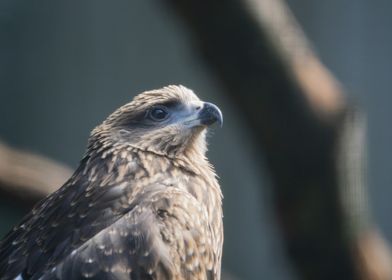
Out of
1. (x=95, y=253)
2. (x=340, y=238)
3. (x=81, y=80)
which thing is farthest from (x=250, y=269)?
(x=95, y=253)

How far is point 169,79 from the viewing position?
11.7 meters

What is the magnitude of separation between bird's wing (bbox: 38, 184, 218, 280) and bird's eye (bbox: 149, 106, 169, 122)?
58 cm

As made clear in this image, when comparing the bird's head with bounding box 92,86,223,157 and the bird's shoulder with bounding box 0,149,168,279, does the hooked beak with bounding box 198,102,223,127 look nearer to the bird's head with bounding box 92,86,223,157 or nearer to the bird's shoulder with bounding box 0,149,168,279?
the bird's head with bounding box 92,86,223,157

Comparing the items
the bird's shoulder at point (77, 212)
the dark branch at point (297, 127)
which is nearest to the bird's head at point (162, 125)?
the bird's shoulder at point (77, 212)

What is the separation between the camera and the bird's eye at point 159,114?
5.97 m

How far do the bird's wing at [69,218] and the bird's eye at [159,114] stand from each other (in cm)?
33

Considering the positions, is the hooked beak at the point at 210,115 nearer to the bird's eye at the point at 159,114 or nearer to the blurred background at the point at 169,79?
the bird's eye at the point at 159,114

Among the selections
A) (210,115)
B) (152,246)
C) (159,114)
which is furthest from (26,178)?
(152,246)

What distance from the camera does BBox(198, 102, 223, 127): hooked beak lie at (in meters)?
5.75

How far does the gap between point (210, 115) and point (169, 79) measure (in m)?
5.97

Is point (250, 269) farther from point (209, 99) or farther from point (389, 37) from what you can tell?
point (389, 37)

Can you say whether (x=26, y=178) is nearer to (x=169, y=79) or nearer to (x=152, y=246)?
(x=152, y=246)

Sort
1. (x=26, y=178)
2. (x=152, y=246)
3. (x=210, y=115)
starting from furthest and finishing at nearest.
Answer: (x=26, y=178) < (x=210, y=115) < (x=152, y=246)

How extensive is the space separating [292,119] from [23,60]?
530 cm
